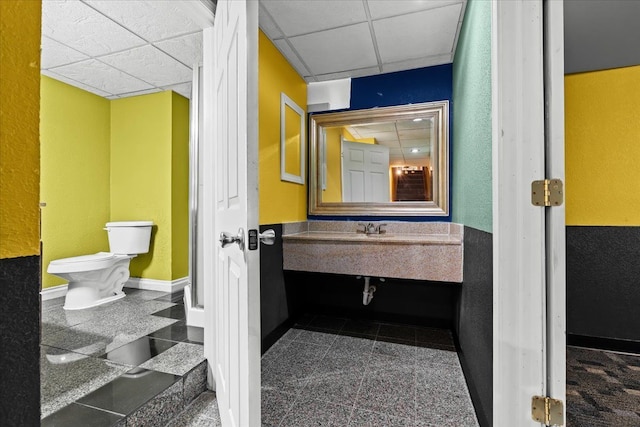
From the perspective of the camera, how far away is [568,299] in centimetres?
204

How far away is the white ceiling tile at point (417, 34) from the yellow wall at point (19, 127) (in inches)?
75.3

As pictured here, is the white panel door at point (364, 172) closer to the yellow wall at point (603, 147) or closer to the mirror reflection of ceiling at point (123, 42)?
the yellow wall at point (603, 147)

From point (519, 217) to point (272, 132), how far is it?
5.43 feet

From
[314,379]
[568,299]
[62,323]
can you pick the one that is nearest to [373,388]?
[314,379]

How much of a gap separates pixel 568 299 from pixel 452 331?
806 mm

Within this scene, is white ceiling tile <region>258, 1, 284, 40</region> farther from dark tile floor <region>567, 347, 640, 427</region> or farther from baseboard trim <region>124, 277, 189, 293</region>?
dark tile floor <region>567, 347, 640, 427</region>

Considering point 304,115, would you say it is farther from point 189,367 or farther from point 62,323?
point 62,323

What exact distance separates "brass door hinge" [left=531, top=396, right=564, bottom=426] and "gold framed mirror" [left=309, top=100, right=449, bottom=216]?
64.8 inches

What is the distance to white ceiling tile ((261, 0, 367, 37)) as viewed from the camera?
174 centimetres

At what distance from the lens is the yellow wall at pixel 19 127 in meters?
0.44

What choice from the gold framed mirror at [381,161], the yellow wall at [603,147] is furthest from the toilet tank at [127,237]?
the yellow wall at [603,147]

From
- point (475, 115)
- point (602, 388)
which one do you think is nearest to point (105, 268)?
point (475, 115)

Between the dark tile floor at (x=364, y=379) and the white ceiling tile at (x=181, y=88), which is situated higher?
the white ceiling tile at (x=181, y=88)

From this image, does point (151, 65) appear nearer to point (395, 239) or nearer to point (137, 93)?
point (137, 93)
